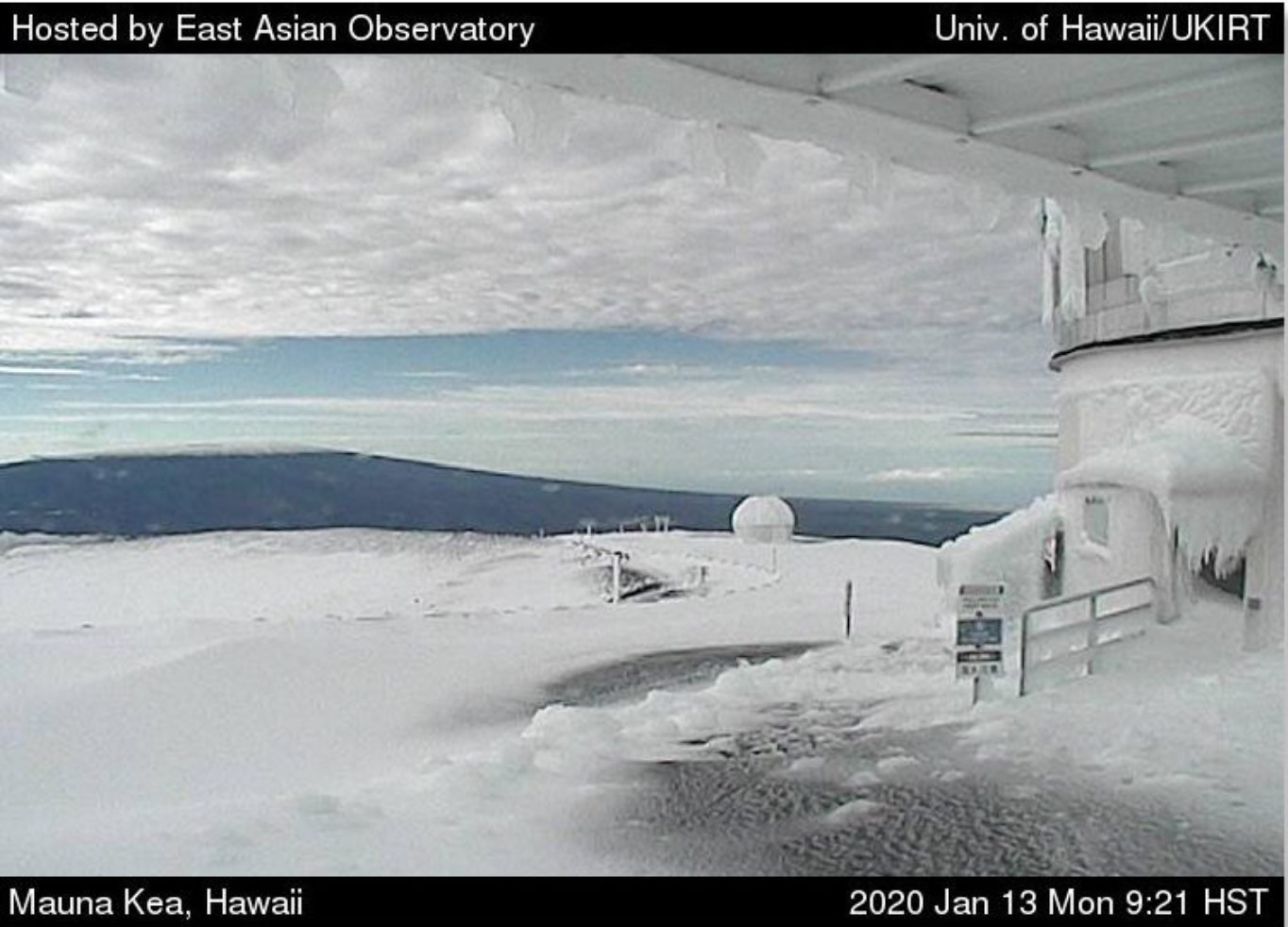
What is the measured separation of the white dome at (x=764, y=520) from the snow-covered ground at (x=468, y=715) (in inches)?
115

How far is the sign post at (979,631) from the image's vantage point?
335 inches

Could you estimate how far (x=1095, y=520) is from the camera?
11008 millimetres

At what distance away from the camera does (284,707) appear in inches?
392

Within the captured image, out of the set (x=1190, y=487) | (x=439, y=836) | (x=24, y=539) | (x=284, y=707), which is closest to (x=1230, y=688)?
(x=1190, y=487)

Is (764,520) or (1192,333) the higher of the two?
(1192,333)

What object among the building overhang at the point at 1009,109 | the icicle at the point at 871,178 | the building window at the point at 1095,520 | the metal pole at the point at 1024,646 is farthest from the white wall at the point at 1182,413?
the icicle at the point at 871,178

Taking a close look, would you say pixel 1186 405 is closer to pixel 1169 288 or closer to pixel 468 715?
pixel 1169 288

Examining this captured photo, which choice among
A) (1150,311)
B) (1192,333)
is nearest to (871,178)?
(1192,333)

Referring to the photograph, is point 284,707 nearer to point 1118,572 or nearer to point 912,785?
point 912,785

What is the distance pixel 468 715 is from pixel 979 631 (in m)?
3.74

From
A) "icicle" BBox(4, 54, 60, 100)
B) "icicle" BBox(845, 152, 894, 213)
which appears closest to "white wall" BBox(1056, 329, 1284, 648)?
"icicle" BBox(845, 152, 894, 213)

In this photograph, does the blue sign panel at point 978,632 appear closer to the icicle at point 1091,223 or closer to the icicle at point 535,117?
the icicle at point 1091,223

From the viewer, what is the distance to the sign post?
8500 millimetres

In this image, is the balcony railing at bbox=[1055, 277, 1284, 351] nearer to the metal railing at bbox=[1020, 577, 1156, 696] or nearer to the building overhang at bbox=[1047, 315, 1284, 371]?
the building overhang at bbox=[1047, 315, 1284, 371]
